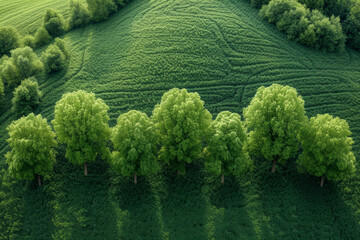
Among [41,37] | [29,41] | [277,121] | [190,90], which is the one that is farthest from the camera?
[41,37]

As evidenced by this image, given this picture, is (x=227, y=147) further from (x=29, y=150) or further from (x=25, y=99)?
(x=25, y=99)

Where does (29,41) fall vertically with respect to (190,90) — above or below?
above

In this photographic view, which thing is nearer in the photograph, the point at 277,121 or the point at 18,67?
the point at 277,121

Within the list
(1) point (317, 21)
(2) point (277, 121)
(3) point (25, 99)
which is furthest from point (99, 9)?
(2) point (277, 121)

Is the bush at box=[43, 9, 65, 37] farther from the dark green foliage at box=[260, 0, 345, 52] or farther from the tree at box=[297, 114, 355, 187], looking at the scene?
the tree at box=[297, 114, 355, 187]

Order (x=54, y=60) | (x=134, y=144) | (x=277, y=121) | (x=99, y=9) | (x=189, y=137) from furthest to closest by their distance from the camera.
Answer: (x=99, y=9) → (x=54, y=60) → (x=189, y=137) → (x=277, y=121) → (x=134, y=144)

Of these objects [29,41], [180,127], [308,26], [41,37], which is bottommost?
[29,41]
